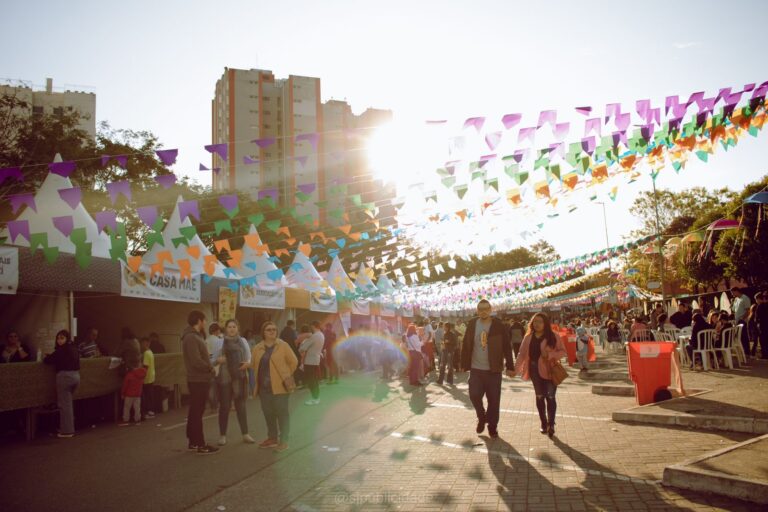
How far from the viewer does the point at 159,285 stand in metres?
13.1

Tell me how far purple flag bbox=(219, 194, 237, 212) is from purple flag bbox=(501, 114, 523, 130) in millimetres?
5123

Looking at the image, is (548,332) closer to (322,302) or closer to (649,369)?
(649,369)

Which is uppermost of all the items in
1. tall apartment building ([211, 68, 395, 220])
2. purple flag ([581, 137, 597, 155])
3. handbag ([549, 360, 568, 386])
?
tall apartment building ([211, 68, 395, 220])

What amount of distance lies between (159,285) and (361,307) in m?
12.9

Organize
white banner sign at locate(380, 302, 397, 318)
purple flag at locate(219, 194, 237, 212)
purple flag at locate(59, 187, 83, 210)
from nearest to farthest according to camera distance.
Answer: purple flag at locate(59, 187, 83, 210) → purple flag at locate(219, 194, 237, 212) → white banner sign at locate(380, 302, 397, 318)

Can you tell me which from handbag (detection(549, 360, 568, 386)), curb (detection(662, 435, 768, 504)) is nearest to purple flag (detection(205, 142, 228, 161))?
handbag (detection(549, 360, 568, 386))

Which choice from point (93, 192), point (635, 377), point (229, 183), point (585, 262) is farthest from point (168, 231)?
point (229, 183)

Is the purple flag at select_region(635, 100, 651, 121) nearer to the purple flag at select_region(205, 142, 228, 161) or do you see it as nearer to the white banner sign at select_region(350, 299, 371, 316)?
the purple flag at select_region(205, 142, 228, 161)

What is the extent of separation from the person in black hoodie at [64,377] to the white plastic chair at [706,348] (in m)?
13.8

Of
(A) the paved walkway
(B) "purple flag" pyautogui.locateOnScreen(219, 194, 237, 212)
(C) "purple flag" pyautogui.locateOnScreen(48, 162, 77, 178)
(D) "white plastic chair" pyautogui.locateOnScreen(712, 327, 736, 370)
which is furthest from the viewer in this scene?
(D) "white plastic chair" pyautogui.locateOnScreen(712, 327, 736, 370)

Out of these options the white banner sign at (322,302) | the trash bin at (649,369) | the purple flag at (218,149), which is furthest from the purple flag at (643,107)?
the white banner sign at (322,302)

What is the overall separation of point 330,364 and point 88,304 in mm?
7129

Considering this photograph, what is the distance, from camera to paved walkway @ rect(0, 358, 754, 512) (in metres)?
5.37

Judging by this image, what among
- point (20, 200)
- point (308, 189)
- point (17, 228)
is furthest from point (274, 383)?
point (17, 228)
